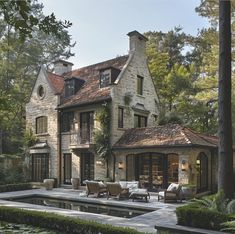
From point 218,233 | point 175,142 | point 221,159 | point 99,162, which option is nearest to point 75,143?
point 99,162

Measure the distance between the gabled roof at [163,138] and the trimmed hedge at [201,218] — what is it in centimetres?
698

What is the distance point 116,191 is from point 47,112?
10618mm

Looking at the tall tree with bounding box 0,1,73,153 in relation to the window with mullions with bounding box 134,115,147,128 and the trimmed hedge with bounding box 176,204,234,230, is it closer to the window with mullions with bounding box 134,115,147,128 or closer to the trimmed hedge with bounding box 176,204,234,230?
the window with mullions with bounding box 134,115,147,128

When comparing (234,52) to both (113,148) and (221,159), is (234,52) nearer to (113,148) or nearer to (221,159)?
(113,148)

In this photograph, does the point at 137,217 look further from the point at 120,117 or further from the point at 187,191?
the point at 120,117

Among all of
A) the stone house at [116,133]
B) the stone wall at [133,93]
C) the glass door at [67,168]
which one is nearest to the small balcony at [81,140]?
the stone house at [116,133]

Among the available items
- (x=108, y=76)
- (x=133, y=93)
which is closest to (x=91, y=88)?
(x=108, y=76)

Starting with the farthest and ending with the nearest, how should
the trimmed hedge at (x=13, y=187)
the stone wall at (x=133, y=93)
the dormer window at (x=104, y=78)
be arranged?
1. the dormer window at (x=104, y=78)
2. the stone wall at (x=133, y=93)
3. the trimmed hedge at (x=13, y=187)

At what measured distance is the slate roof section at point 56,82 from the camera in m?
25.2

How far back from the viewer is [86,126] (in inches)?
897

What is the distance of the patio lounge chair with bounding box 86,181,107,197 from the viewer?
17797mm

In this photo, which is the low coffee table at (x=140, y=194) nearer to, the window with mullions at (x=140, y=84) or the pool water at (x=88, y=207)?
the pool water at (x=88, y=207)

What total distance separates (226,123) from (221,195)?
8.06 ft

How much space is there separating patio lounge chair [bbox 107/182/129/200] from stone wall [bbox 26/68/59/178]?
25.9 feet
